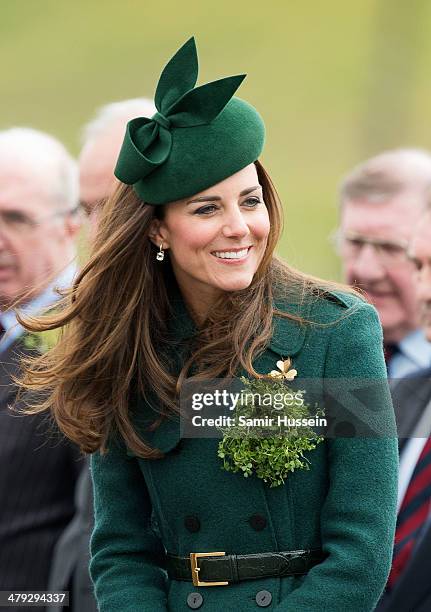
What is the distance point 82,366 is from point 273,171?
1.42 m

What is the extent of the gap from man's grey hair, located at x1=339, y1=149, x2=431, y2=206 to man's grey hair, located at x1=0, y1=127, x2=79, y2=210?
0.89m

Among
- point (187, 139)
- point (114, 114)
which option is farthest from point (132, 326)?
point (114, 114)

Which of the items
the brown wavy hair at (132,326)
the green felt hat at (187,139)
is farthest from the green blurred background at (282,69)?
the green felt hat at (187,139)

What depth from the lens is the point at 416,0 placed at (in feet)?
12.4

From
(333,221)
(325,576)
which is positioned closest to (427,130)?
(333,221)

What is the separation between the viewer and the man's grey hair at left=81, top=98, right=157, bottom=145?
390cm

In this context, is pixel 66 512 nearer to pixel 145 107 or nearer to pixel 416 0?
pixel 145 107

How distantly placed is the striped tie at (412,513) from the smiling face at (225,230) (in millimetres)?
1227

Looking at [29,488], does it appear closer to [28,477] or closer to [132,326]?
[28,477]

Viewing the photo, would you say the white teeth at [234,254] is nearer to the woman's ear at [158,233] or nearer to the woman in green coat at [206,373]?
the woman in green coat at [206,373]

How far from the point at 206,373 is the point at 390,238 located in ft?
4.60

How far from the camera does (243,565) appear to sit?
8.07 feet

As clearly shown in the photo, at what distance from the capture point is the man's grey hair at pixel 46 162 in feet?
13.4

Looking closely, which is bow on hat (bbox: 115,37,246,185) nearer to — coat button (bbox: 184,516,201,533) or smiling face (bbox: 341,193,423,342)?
coat button (bbox: 184,516,201,533)
